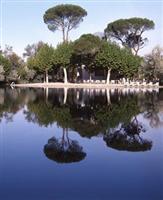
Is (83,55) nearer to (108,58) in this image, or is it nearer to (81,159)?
(108,58)

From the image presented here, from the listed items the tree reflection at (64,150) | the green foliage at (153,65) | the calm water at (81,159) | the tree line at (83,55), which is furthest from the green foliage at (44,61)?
the tree reflection at (64,150)

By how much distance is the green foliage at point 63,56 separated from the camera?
41562 millimetres

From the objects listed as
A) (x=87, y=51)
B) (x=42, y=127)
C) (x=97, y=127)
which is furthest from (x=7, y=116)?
(x=87, y=51)

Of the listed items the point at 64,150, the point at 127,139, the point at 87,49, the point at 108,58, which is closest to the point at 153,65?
the point at 108,58

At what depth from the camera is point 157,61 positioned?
44.0 metres

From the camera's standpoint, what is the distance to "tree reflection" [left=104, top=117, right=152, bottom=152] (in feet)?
26.9

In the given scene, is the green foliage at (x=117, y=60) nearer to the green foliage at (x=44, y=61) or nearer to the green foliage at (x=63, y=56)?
the green foliage at (x=63, y=56)

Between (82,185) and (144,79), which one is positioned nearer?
(82,185)

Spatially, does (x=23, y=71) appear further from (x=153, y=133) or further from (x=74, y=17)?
(x=153, y=133)

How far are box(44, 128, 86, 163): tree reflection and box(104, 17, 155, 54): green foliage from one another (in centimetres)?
4020

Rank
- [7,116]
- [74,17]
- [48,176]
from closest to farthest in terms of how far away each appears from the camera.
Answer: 1. [48,176]
2. [7,116]
3. [74,17]

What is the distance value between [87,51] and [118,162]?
33.5m

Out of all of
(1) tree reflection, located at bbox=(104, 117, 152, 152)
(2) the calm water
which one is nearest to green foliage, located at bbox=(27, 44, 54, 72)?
(2) the calm water

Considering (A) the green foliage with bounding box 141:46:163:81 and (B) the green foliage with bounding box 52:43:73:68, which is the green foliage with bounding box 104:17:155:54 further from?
(B) the green foliage with bounding box 52:43:73:68
